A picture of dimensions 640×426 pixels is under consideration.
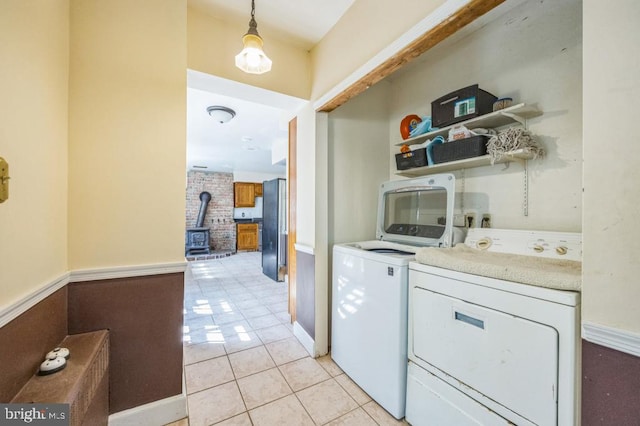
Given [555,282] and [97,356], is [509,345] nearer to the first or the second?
[555,282]

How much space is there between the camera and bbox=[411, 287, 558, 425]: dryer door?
927mm

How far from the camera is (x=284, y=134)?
173 inches

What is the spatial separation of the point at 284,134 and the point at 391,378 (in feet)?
12.7

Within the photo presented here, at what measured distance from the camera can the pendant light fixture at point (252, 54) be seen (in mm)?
1481

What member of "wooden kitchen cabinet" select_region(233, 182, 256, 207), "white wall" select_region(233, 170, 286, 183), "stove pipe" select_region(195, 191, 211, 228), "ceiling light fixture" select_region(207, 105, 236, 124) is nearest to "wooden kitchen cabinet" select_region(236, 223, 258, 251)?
"wooden kitchen cabinet" select_region(233, 182, 256, 207)

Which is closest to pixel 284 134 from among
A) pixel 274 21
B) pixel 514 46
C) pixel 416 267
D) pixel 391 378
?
pixel 274 21

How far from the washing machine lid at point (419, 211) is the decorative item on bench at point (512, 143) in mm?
276

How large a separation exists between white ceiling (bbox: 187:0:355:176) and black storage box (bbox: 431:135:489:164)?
1206mm

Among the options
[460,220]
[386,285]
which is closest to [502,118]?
[460,220]

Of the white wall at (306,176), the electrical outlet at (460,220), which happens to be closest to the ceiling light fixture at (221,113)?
the white wall at (306,176)

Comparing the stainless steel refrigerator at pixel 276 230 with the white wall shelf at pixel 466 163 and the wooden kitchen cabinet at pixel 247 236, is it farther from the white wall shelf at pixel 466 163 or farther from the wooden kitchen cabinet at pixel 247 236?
the wooden kitchen cabinet at pixel 247 236

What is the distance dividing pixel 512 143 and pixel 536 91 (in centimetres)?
41

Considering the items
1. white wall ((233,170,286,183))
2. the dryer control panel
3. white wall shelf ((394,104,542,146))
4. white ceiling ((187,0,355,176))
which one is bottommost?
the dryer control panel

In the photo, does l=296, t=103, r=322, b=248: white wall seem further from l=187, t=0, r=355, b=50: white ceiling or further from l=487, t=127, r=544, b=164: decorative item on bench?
l=487, t=127, r=544, b=164: decorative item on bench
